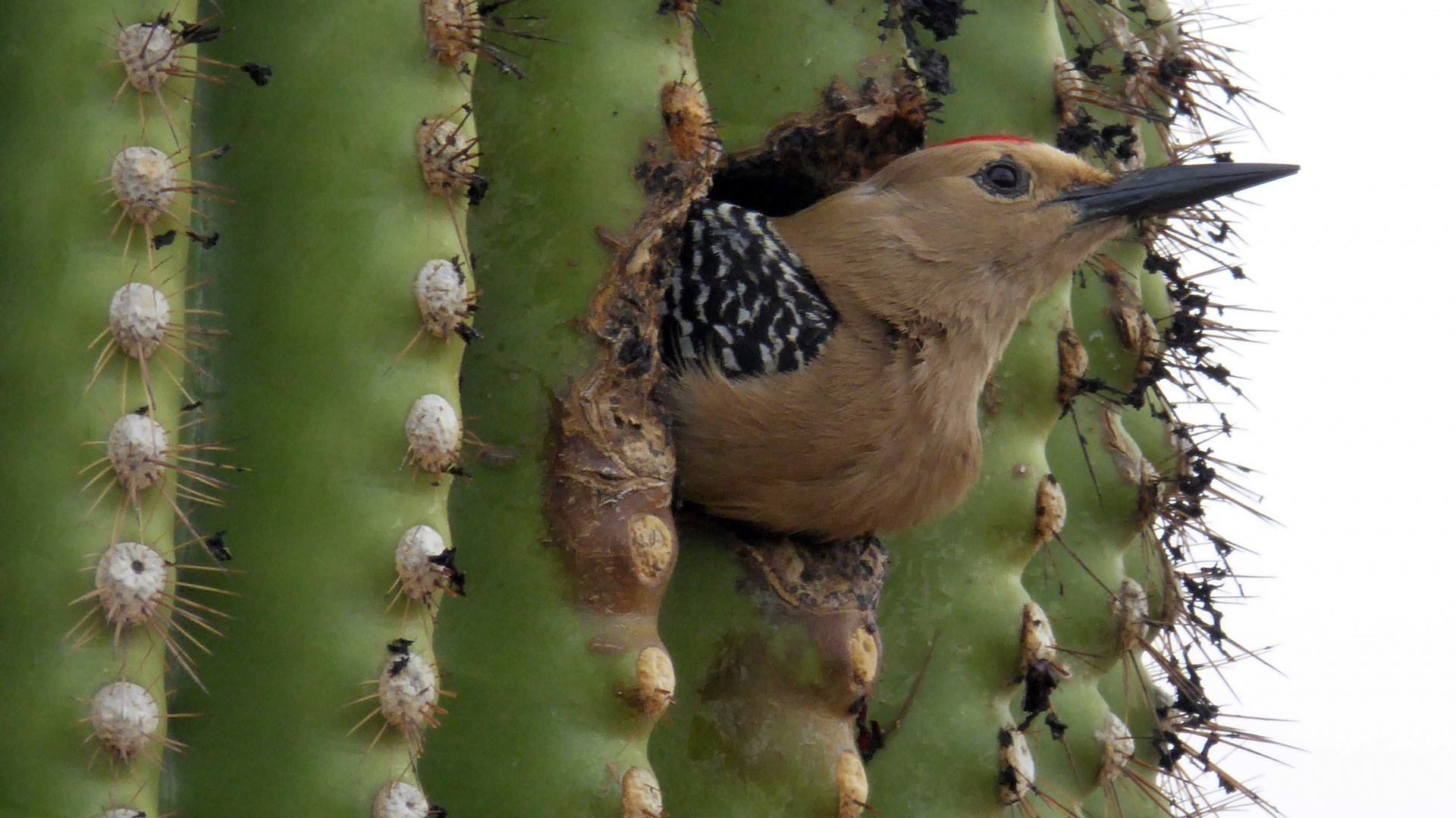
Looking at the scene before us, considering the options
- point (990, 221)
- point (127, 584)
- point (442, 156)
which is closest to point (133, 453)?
point (127, 584)

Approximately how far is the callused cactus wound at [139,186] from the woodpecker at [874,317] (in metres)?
0.70

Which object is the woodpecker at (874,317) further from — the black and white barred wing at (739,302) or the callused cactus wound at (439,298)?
the callused cactus wound at (439,298)

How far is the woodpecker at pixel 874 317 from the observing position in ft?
5.18

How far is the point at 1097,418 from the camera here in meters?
1.92

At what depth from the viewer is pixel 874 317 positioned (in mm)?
1727

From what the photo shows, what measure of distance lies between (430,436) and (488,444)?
224 millimetres

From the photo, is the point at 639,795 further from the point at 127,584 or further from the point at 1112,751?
the point at 1112,751

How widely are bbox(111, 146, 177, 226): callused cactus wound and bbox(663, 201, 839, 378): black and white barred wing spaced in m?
0.74

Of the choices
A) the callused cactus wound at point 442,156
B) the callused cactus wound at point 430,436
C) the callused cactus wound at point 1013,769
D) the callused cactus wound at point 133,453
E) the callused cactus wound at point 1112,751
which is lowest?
the callused cactus wound at point 1112,751

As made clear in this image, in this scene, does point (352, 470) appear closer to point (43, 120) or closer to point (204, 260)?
point (204, 260)

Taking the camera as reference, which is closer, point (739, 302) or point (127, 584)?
point (127, 584)

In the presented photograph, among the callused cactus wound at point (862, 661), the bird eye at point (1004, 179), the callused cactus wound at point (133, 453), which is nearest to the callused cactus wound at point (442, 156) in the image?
the callused cactus wound at point (133, 453)

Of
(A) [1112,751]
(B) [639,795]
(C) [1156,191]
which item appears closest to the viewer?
(B) [639,795]

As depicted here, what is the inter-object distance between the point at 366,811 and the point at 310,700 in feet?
0.27
